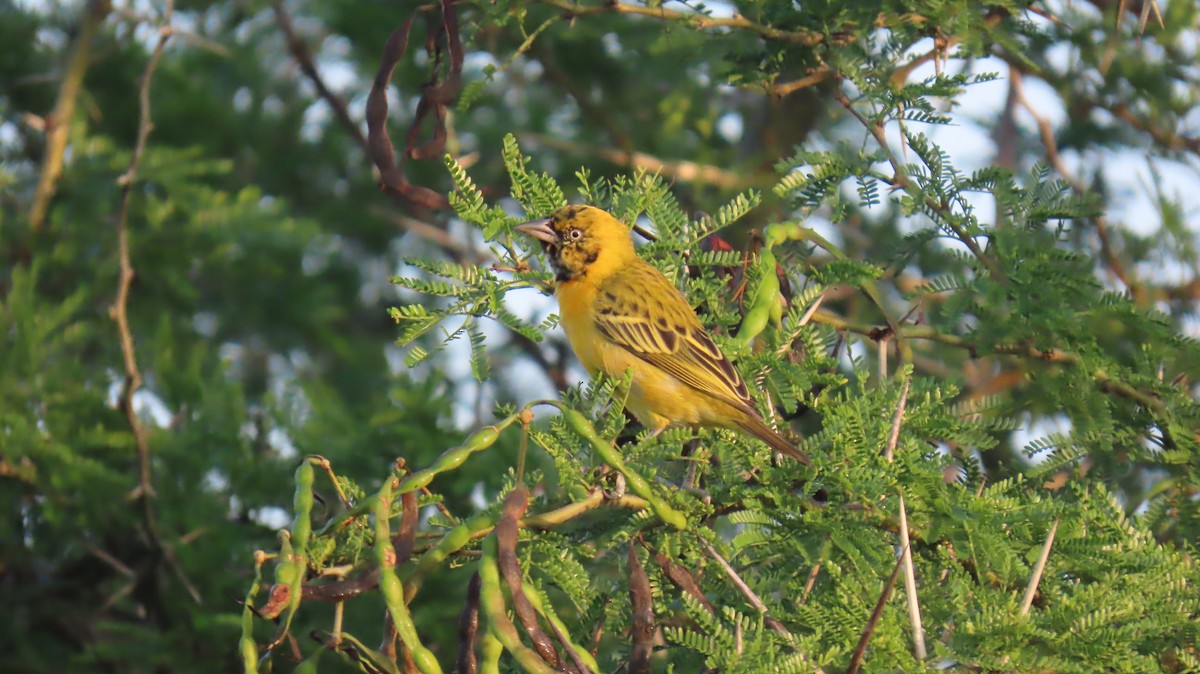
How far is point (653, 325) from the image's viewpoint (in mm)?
4996

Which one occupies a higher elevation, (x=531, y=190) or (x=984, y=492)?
(x=531, y=190)

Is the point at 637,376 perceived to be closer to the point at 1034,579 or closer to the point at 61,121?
the point at 1034,579

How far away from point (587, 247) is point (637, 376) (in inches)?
20.7

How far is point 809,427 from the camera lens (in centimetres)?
618

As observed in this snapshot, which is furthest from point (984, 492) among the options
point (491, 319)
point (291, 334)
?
point (291, 334)

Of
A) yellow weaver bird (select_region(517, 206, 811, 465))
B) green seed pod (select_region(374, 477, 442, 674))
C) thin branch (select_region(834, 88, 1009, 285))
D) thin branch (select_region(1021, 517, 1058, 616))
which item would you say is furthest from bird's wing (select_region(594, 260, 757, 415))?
green seed pod (select_region(374, 477, 442, 674))

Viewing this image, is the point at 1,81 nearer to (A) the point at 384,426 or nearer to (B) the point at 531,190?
(A) the point at 384,426

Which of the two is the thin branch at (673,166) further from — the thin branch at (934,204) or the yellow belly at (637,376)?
the thin branch at (934,204)

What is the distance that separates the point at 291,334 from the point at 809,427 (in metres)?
2.93

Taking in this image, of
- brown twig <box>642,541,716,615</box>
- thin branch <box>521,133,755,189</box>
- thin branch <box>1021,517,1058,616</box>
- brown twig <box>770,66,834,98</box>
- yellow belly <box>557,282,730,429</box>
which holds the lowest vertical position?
thin branch <box>521,133,755,189</box>

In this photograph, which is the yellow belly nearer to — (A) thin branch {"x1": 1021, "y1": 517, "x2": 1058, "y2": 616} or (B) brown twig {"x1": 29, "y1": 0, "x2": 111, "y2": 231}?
(A) thin branch {"x1": 1021, "y1": 517, "x2": 1058, "y2": 616}

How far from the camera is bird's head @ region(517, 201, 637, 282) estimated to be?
489 cm

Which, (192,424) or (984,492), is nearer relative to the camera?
(984,492)

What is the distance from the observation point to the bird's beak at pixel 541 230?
4.09 metres
